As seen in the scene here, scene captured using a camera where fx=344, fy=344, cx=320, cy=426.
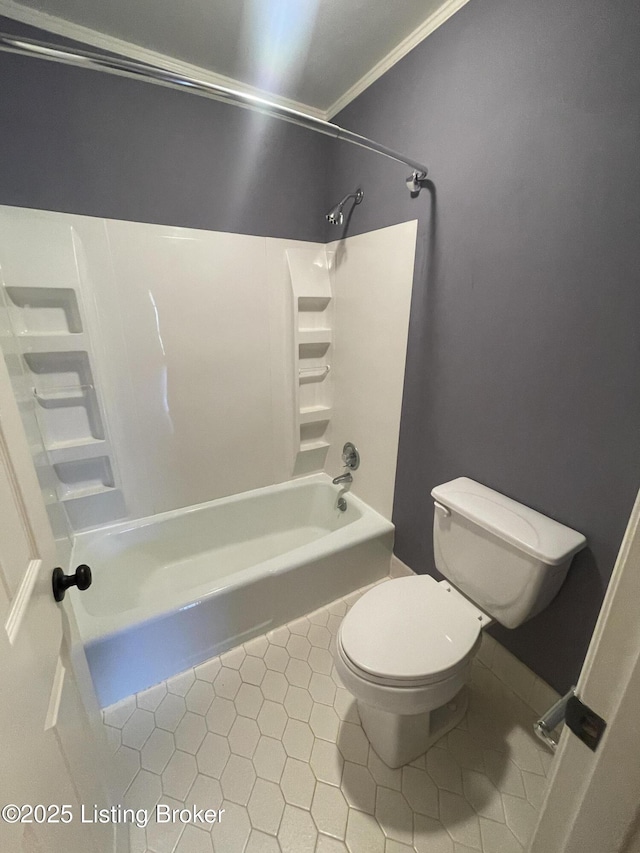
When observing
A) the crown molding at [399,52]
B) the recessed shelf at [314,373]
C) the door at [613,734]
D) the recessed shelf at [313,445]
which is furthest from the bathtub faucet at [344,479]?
the crown molding at [399,52]

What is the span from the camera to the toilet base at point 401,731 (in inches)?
42.0

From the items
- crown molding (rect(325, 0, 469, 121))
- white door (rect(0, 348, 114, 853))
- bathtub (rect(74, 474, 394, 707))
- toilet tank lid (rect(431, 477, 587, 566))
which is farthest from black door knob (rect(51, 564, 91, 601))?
crown molding (rect(325, 0, 469, 121))

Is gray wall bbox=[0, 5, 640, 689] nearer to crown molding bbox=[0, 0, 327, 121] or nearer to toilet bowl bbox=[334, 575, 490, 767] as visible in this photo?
crown molding bbox=[0, 0, 327, 121]

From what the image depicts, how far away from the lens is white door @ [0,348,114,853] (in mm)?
417

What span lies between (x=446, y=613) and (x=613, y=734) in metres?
0.77

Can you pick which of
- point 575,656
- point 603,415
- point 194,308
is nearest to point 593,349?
point 603,415

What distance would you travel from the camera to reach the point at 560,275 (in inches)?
39.0

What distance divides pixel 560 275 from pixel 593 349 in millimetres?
234

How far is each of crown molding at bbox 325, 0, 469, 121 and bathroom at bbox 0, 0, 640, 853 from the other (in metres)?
0.01

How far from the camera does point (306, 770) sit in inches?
42.8

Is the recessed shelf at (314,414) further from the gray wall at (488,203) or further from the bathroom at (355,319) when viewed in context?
the gray wall at (488,203)

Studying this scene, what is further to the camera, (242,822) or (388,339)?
(388,339)

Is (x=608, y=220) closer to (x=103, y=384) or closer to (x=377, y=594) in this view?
(x=377, y=594)

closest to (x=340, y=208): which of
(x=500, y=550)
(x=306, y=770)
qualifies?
(x=500, y=550)
